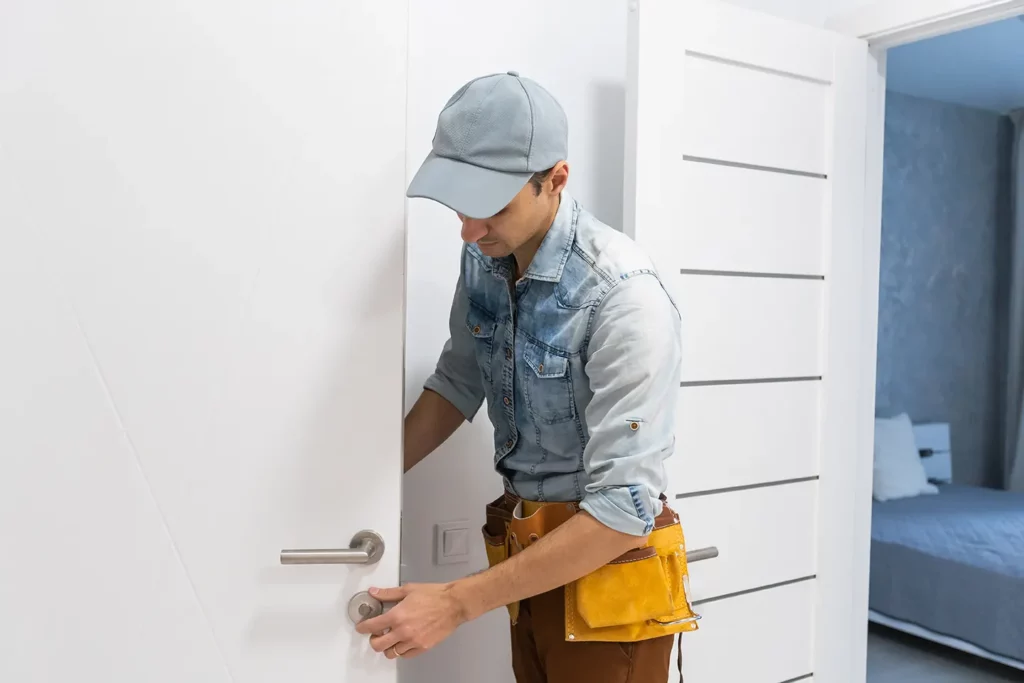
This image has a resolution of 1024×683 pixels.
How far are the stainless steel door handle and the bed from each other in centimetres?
273

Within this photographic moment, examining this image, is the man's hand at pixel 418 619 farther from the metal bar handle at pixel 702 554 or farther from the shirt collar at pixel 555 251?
the metal bar handle at pixel 702 554

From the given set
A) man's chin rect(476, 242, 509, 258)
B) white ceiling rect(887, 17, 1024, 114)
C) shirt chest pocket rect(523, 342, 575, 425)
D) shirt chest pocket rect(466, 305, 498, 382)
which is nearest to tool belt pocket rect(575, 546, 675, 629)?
shirt chest pocket rect(523, 342, 575, 425)

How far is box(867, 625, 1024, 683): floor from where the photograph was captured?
10.4ft

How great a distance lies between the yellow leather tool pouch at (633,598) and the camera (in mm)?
1229

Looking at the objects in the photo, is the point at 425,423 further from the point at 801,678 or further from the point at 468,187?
the point at 801,678

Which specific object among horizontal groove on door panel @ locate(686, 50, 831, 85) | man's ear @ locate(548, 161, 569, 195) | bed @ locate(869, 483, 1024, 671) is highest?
horizontal groove on door panel @ locate(686, 50, 831, 85)

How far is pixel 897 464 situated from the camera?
4152 mm

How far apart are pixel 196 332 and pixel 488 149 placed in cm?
48

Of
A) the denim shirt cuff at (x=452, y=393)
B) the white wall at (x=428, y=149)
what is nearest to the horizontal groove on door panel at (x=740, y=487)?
the white wall at (x=428, y=149)

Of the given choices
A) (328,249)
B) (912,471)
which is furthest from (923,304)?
(328,249)

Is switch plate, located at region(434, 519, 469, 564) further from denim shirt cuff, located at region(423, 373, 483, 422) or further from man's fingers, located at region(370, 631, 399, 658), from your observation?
man's fingers, located at region(370, 631, 399, 658)

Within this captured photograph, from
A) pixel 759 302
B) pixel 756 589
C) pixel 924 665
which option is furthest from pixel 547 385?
pixel 924 665

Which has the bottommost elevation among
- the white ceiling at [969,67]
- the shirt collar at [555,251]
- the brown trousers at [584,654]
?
the brown trousers at [584,654]

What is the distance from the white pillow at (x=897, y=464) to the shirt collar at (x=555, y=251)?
3.37 m
